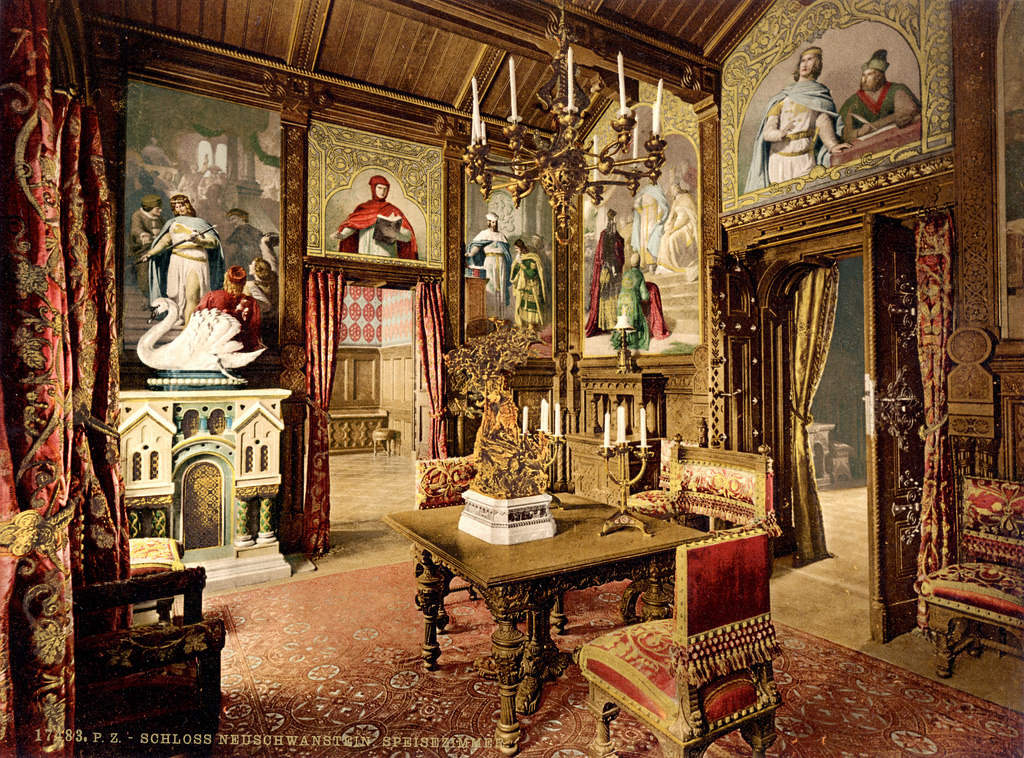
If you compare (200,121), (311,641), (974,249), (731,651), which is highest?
→ (200,121)

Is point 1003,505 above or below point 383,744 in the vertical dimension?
above

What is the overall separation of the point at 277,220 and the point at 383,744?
17.1 ft

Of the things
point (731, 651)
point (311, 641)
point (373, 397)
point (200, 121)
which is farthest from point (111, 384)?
point (373, 397)

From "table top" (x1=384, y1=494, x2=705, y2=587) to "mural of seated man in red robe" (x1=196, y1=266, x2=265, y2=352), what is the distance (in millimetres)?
3126

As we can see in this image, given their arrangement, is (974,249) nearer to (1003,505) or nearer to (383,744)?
(1003,505)

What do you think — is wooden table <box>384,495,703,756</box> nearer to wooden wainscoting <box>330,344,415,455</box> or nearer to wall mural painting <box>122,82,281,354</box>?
wall mural painting <box>122,82,281,354</box>

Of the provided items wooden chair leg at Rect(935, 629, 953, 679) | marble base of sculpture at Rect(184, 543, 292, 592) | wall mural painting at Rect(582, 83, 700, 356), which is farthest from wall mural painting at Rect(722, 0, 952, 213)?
marble base of sculpture at Rect(184, 543, 292, 592)

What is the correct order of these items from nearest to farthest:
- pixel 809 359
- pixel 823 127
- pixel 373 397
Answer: pixel 823 127 < pixel 809 359 < pixel 373 397

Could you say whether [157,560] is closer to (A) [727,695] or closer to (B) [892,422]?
(A) [727,695]

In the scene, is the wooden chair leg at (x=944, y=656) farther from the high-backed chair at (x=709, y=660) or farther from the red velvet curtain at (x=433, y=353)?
the red velvet curtain at (x=433, y=353)

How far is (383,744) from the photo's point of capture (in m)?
2.66

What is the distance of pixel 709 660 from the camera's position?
2070mm

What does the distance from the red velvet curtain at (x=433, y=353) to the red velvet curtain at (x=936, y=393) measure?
A: 15.7 ft

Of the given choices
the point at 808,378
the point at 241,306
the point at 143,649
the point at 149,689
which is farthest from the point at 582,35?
the point at 149,689
